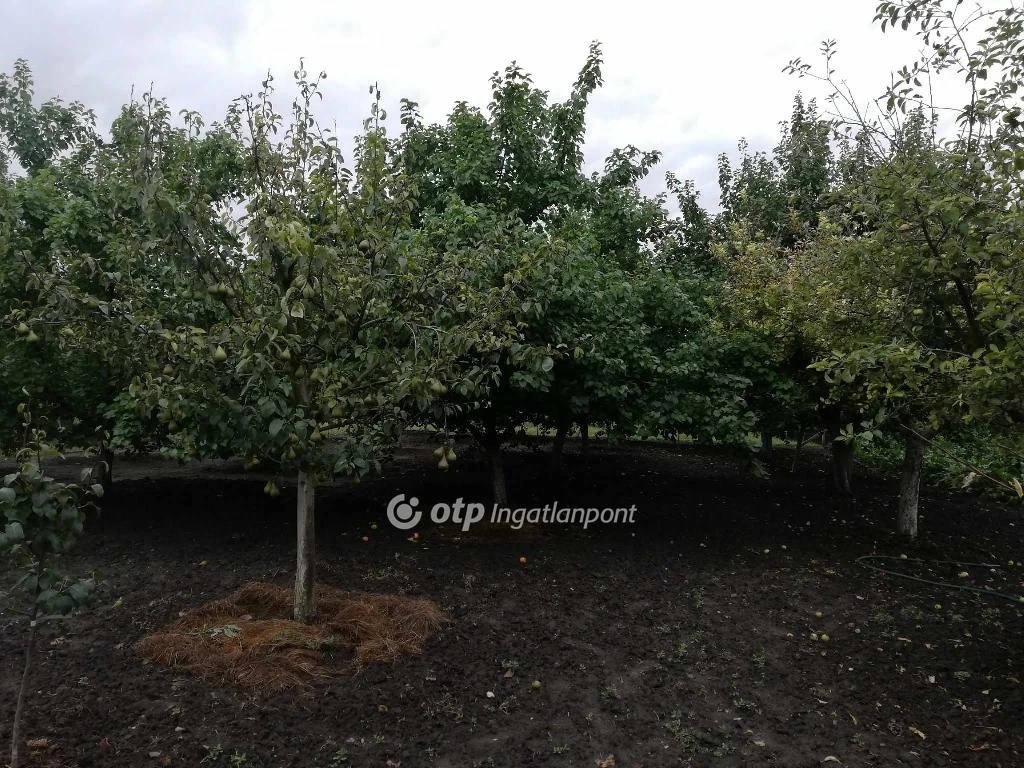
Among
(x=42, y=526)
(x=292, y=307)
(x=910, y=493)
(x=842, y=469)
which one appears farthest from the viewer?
(x=842, y=469)

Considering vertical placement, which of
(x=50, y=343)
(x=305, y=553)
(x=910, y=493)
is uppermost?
(x=50, y=343)

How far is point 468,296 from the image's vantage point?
4637 millimetres

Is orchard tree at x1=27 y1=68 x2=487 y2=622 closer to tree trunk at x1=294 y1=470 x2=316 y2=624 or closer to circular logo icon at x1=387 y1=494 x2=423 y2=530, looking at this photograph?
tree trunk at x1=294 y1=470 x2=316 y2=624

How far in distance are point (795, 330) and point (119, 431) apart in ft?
23.3

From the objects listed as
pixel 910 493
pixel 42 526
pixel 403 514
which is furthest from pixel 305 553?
pixel 910 493

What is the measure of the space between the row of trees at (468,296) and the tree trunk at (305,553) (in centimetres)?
2

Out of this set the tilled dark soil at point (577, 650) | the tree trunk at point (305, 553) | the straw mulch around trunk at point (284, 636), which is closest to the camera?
the tilled dark soil at point (577, 650)

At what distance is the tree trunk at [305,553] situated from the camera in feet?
15.8

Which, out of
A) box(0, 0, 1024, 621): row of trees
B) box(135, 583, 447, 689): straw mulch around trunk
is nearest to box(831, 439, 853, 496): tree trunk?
box(0, 0, 1024, 621): row of trees

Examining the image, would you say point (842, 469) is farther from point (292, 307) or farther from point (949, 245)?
point (292, 307)

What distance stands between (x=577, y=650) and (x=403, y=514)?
11.6 feet

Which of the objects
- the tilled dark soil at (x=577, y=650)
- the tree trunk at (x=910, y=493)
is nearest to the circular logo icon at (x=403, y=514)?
the tilled dark soil at (x=577, y=650)

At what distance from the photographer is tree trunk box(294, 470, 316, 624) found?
480 cm

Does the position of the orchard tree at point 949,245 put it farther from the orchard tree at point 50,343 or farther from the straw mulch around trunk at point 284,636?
the orchard tree at point 50,343
